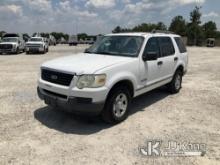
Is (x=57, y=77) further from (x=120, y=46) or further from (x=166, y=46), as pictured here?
(x=166, y=46)

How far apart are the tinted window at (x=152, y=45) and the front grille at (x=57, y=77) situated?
2.08 m

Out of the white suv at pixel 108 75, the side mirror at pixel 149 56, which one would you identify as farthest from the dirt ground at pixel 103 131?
the side mirror at pixel 149 56

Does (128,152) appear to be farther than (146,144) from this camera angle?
No

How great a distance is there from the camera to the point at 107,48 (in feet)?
20.7

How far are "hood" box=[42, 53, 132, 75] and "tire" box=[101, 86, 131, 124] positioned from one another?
576 millimetres

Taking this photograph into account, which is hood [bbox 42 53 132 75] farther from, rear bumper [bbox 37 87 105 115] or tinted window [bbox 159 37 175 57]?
tinted window [bbox 159 37 175 57]

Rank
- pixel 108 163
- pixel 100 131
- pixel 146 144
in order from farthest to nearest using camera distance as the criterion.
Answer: pixel 100 131, pixel 146 144, pixel 108 163

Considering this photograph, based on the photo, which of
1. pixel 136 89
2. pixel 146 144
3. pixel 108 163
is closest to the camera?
pixel 108 163

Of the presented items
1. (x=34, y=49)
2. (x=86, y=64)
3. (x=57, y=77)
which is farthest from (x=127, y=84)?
(x=34, y=49)

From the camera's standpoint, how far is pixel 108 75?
16.0ft

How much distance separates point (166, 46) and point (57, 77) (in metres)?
3.50

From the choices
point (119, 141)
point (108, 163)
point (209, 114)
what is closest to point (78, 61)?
point (119, 141)

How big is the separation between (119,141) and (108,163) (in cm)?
77

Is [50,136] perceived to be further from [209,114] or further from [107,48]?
[209,114]
